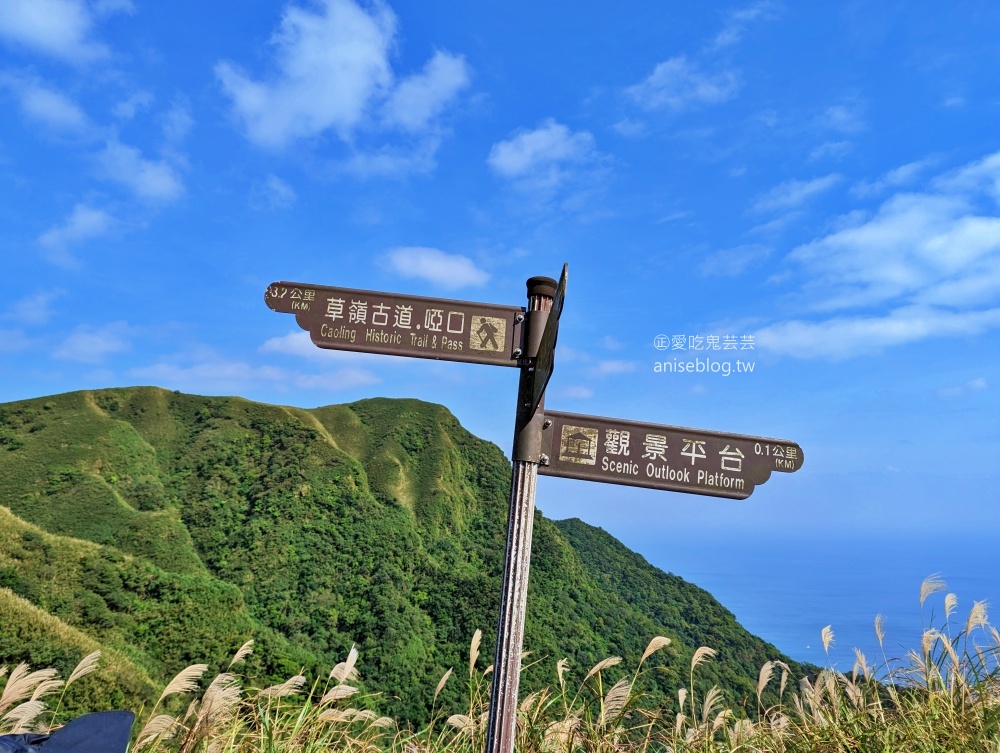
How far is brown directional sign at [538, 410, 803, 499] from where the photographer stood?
280cm

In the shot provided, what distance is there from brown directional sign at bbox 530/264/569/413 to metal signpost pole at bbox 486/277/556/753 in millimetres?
160

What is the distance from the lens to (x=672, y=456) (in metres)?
2.86

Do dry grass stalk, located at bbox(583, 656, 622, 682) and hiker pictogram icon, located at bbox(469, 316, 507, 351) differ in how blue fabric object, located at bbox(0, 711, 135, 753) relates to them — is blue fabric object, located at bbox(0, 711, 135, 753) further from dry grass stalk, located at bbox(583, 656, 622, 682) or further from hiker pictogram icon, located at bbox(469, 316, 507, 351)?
dry grass stalk, located at bbox(583, 656, 622, 682)

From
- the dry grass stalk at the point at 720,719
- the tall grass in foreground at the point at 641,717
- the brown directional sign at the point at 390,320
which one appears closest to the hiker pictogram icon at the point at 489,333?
the brown directional sign at the point at 390,320

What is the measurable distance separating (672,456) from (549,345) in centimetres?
95

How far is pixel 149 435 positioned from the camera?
139 feet

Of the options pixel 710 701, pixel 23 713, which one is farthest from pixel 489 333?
pixel 23 713

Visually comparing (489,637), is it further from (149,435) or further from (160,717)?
(149,435)

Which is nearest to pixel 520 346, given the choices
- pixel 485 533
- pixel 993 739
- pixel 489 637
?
pixel 993 739

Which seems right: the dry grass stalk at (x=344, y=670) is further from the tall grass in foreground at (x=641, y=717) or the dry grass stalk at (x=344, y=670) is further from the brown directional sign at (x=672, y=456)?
the brown directional sign at (x=672, y=456)

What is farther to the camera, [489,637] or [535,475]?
[489,637]

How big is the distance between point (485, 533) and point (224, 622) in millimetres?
23149

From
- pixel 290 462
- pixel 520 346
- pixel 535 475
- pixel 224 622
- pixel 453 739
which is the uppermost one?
pixel 290 462

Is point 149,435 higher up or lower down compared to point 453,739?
higher up
